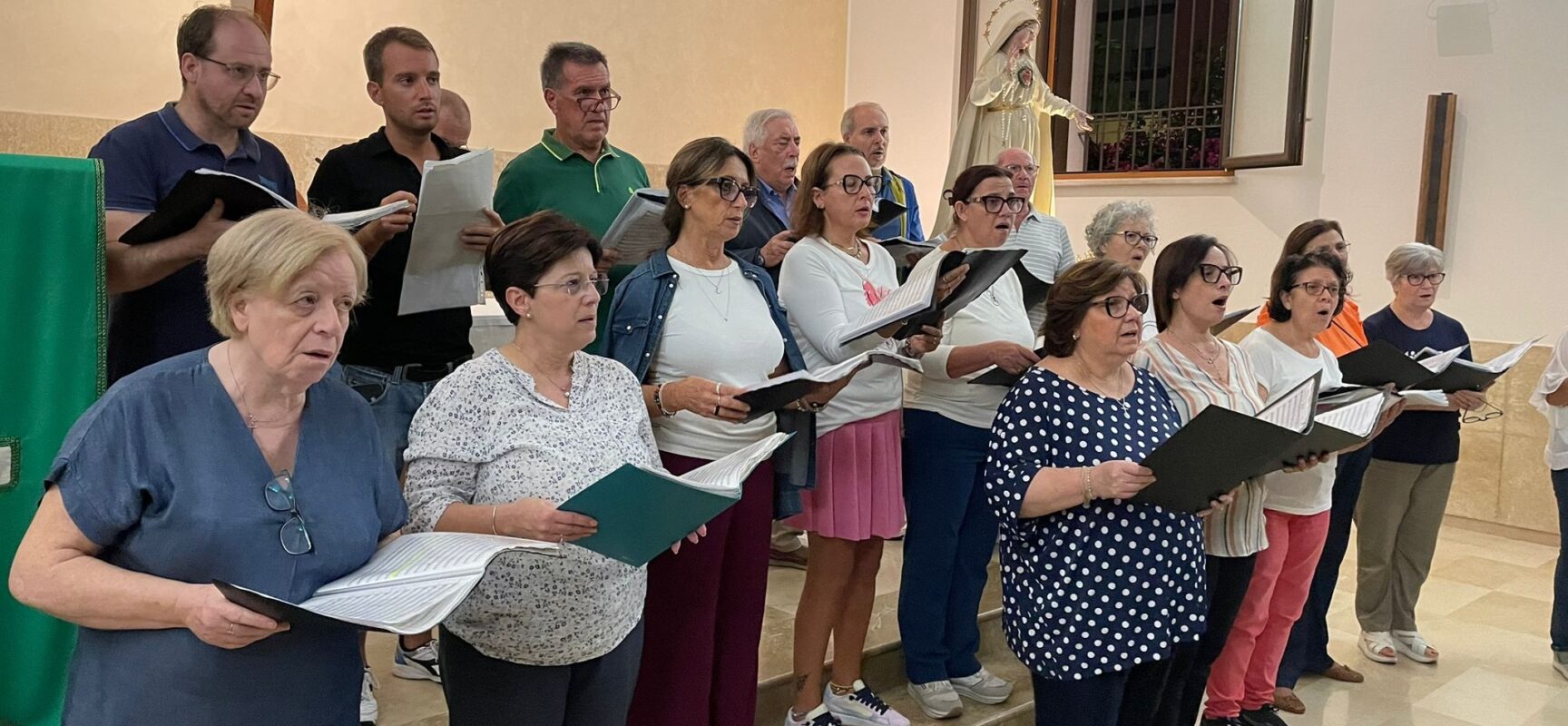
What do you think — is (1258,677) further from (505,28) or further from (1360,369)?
(505,28)

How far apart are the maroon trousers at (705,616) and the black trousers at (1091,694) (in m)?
0.61

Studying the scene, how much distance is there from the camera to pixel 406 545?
1579 mm

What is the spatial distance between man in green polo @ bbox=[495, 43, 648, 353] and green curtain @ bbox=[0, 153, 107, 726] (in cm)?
109

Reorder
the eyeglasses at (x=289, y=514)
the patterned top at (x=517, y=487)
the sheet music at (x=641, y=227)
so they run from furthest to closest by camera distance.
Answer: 1. the sheet music at (x=641, y=227)
2. the patterned top at (x=517, y=487)
3. the eyeglasses at (x=289, y=514)

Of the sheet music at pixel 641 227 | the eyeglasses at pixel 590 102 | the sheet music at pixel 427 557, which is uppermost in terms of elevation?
the eyeglasses at pixel 590 102

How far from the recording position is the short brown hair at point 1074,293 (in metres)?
2.41

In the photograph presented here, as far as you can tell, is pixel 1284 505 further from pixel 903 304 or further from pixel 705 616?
pixel 705 616

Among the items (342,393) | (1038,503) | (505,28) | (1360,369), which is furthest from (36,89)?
(1360,369)

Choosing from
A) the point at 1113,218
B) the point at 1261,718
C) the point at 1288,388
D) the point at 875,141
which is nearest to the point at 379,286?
the point at 875,141

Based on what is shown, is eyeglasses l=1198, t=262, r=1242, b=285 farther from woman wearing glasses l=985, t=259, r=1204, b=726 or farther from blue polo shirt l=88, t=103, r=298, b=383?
blue polo shirt l=88, t=103, r=298, b=383

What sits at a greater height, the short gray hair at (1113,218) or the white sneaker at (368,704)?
the short gray hair at (1113,218)

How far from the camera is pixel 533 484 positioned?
1828 millimetres

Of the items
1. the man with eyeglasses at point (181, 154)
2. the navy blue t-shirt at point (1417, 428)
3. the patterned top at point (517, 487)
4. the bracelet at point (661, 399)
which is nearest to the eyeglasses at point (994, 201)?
the bracelet at point (661, 399)

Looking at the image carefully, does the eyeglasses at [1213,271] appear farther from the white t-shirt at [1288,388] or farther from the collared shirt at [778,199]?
the collared shirt at [778,199]
